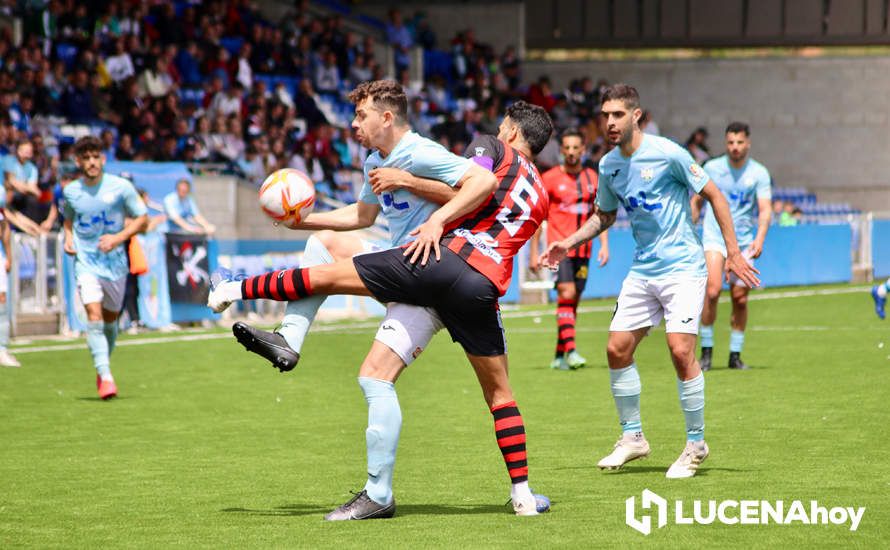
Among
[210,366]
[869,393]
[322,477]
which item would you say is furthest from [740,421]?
[210,366]

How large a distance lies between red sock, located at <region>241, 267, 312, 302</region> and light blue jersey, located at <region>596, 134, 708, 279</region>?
232 cm

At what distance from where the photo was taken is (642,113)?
8.73 metres

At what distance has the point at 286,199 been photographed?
7480 millimetres

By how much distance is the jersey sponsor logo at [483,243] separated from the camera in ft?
23.2

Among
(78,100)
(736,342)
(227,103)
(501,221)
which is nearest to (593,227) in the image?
(501,221)

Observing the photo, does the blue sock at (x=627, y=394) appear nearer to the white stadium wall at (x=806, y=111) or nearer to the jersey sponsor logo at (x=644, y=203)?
the jersey sponsor logo at (x=644, y=203)

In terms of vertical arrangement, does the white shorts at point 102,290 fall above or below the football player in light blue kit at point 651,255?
below

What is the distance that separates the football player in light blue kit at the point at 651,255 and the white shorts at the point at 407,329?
1.48m

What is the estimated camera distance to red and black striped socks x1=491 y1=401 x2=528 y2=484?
707 cm

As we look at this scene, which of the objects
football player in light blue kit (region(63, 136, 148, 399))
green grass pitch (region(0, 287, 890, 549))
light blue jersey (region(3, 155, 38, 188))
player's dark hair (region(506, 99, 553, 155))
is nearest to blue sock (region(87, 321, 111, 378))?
football player in light blue kit (region(63, 136, 148, 399))

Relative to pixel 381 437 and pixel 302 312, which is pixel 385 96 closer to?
pixel 302 312

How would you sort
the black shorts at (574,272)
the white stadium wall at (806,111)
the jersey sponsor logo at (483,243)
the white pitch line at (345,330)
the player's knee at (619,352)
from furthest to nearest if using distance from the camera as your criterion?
the white stadium wall at (806,111) → the white pitch line at (345,330) → the black shorts at (574,272) → the player's knee at (619,352) → the jersey sponsor logo at (483,243)

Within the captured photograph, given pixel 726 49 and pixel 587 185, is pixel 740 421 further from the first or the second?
pixel 726 49

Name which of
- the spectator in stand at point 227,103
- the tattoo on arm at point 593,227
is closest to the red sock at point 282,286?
the tattoo on arm at point 593,227
